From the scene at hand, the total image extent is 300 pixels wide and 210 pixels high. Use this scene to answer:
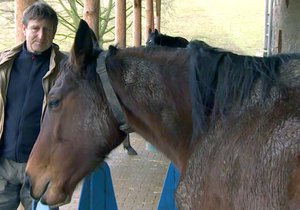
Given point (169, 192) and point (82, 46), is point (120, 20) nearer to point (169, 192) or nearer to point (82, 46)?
point (169, 192)

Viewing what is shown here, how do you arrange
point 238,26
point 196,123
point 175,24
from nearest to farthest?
point 196,123
point 175,24
point 238,26

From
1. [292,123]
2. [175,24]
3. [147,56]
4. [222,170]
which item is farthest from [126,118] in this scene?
[175,24]

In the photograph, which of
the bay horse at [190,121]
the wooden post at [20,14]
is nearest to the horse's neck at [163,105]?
the bay horse at [190,121]

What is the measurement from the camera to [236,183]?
2.01 m

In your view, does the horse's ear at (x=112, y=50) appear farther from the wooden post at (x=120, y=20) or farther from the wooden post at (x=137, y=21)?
the wooden post at (x=137, y=21)

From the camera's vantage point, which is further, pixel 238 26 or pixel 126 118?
pixel 238 26

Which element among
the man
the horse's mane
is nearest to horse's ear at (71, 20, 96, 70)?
the horse's mane

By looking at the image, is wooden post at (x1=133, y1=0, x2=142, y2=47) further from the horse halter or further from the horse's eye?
the horse halter

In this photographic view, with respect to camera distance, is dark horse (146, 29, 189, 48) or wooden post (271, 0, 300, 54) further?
wooden post (271, 0, 300, 54)

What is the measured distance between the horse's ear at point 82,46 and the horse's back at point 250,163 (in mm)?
707

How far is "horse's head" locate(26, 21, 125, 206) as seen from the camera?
2482 millimetres

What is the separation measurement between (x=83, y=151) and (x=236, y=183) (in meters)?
0.85

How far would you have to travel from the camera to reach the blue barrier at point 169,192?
4.33 meters

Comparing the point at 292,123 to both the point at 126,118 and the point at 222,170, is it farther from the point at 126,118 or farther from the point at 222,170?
the point at 126,118
